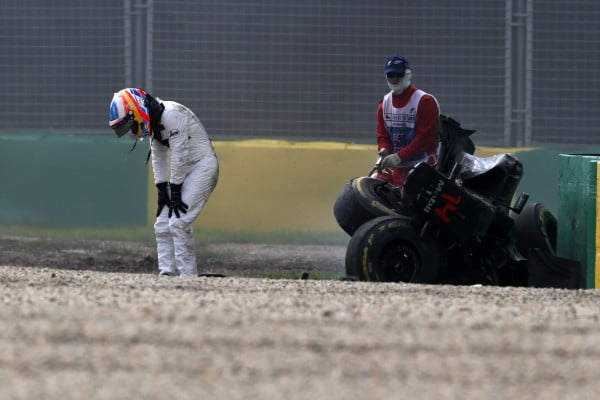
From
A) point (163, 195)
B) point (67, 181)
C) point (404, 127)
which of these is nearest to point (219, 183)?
point (67, 181)

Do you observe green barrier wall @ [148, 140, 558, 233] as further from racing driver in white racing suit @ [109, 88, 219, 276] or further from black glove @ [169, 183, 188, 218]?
black glove @ [169, 183, 188, 218]

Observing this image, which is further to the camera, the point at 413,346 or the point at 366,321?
the point at 366,321

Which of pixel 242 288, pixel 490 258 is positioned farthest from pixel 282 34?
pixel 242 288

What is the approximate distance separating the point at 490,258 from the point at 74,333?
4749 mm

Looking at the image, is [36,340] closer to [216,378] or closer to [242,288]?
[216,378]

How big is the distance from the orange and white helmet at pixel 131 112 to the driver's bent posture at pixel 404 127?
1.87 meters

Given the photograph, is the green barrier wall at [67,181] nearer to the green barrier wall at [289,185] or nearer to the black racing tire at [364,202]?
the green barrier wall at [289,185]

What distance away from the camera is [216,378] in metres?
5.64

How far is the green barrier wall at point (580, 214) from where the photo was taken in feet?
34.0

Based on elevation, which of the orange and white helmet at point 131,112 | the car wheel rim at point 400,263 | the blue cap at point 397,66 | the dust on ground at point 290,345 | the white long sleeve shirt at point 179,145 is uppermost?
the blue cap at point 397,66

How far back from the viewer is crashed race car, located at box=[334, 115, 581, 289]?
33.0ft

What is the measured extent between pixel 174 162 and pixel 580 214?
320cm

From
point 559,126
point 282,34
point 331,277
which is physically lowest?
point 331,277

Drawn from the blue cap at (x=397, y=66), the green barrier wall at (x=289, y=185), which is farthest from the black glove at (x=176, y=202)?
the green barrier wall at (x=289, y=185)
